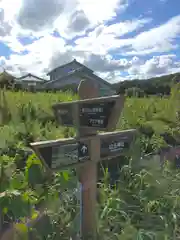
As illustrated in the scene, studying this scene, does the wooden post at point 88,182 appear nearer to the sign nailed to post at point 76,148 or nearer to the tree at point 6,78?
the sign nailed to post at point 76,148

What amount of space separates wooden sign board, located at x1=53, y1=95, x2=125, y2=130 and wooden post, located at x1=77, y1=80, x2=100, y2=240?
6 centimetres

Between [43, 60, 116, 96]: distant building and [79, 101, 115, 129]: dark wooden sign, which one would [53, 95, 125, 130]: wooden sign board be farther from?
[43, 60, 116, 96]: distant building

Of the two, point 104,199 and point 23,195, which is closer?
point 23,195

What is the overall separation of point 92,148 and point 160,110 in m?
3.20

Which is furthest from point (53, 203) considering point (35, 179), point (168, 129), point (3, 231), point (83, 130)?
point (168, 129)

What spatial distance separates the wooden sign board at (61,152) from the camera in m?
1.74

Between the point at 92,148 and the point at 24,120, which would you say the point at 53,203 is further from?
the point at 24,120

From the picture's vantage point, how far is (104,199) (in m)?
2.57

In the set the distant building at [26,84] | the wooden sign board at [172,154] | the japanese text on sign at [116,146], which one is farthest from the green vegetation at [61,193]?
the distant building at [26,84]

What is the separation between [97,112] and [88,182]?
46cm

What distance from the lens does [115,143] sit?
2127 millimetres

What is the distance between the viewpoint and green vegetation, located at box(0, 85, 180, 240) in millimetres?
1782

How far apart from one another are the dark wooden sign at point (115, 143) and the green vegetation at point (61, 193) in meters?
0.29

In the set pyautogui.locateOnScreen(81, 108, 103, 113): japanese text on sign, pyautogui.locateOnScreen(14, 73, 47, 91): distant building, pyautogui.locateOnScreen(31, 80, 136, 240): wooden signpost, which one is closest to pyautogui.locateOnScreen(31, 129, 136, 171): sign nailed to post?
pyautogui.locateOnScreen(31, 80, 136, 240): wooden signpost
